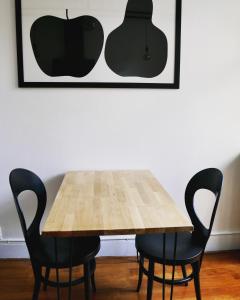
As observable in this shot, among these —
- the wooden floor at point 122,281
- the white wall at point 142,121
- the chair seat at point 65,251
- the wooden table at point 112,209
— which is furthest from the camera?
the white wall at point 142,121

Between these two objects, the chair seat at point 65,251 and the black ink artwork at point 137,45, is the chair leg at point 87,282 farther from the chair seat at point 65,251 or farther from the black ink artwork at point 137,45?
the black ink artwork at point 137,45

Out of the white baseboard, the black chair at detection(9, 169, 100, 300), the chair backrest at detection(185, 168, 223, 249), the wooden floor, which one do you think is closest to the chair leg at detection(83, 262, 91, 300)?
the black chair at detection(9, 169, 100, 300)

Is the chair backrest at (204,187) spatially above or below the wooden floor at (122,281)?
above

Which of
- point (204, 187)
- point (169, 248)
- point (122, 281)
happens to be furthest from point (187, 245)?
point (122, 281)

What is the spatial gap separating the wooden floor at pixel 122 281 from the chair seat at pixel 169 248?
1.63 ft

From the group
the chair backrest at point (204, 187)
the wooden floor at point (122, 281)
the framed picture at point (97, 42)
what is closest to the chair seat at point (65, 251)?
the wooden floor at point (122, 281)

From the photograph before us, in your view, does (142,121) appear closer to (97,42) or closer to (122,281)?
(97,42)

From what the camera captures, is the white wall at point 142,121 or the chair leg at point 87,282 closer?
the chair leg at point 87,282

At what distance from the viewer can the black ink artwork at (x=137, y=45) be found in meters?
2.13

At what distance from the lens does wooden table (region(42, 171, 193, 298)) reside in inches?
49.9

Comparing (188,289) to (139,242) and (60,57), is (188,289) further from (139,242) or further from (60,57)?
(60,57)

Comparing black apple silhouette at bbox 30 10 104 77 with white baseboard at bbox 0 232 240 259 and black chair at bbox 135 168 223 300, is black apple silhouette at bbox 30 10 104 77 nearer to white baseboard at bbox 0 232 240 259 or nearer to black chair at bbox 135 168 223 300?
black chair at bbox 135 168 223 300

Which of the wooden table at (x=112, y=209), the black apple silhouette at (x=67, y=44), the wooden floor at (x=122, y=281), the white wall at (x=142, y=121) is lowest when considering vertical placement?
the wooden floor at (x=122, y=281)

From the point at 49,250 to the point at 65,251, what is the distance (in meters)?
0.09
